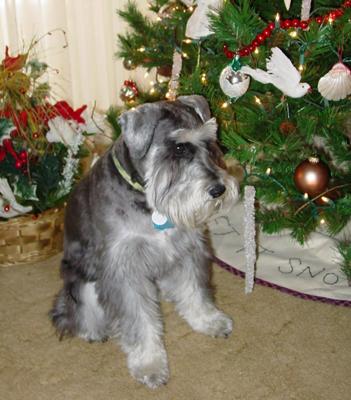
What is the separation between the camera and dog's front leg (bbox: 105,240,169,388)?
1.67 m

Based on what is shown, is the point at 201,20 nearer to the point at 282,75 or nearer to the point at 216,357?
the point at 282,75

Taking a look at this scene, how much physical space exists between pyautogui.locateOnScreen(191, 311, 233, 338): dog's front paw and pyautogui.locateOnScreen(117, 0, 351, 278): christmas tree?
0.35 metres

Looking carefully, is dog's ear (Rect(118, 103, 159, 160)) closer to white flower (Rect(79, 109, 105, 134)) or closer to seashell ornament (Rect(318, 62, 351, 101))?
seashell ornament (Rect(318, 62, 351, 101))

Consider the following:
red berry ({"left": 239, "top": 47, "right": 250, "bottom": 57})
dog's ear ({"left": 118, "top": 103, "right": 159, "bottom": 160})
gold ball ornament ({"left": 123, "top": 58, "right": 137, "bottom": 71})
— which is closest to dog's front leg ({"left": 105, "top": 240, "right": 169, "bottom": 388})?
dog's ear ({"left": 118, "top": 103, "right": 159, "bottom": 160})

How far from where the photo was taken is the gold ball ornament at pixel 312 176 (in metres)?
1.72

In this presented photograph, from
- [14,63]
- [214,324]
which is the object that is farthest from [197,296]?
[14,63]

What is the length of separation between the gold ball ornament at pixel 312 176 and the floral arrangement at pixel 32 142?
1032mm

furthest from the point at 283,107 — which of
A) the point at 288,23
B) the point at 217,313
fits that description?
the point at 217,313

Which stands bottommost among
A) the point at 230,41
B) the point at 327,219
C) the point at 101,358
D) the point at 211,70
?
the point at 101,358

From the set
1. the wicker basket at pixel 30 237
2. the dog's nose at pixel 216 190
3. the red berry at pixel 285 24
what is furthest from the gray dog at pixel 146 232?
the wicker basket at pixel 30 237

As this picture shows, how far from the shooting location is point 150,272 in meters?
1.74

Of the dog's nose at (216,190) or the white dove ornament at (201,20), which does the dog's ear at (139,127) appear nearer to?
the dog's nose at (216,190)

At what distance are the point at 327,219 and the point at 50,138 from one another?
3.96 ft

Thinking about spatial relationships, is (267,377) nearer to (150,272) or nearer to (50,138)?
(150,272)
